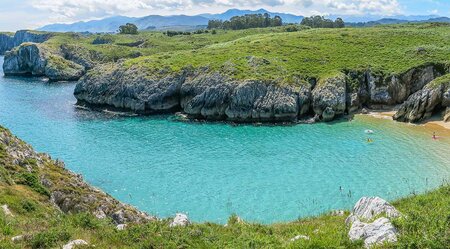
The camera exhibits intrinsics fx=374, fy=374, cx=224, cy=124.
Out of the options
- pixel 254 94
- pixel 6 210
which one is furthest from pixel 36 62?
pixel 6 210

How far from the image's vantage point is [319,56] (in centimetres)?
9300

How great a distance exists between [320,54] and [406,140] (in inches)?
1627

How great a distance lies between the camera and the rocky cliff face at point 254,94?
74625 mm

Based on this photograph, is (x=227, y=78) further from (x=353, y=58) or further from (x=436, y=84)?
(x=436, y=84)

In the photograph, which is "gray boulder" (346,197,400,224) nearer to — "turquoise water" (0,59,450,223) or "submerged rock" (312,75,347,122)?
"turquoise water" (0,59,450,223)

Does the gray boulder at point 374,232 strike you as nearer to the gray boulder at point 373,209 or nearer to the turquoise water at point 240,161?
the gray boulder at point 373,209

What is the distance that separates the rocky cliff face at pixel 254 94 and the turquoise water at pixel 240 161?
5.22 m

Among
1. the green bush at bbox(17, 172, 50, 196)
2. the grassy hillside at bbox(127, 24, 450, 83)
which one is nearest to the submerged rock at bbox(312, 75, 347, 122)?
the grassy hillside at bbox(127, 24, 450, 83)

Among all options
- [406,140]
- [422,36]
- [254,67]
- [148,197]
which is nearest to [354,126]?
[406,140]

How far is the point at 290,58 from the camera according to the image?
91875 mm

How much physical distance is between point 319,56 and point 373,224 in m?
82.2

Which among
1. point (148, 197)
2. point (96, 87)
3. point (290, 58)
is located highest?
point (290, 58)

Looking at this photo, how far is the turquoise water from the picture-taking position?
3984 centimetres

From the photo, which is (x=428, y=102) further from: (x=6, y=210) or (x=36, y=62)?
(x=36, y=62)
